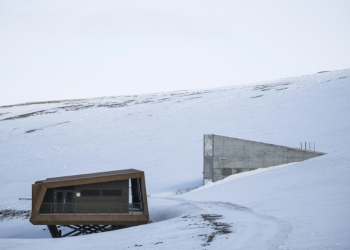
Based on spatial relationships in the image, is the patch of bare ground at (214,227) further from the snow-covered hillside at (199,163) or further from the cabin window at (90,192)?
the cabin window at (90,192)

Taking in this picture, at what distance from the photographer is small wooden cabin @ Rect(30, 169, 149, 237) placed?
24.5 meters

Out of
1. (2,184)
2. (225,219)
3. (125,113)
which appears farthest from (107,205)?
(125,113)

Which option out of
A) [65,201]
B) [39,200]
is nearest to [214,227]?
[65,201]

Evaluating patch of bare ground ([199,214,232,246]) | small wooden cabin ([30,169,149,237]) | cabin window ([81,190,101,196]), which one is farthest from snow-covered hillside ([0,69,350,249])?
cabin window ([81,190,101,196])

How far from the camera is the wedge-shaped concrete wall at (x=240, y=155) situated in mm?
38062

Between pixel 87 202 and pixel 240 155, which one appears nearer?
pixel 87 202

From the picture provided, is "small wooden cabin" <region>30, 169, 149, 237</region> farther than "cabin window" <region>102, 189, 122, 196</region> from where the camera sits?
No

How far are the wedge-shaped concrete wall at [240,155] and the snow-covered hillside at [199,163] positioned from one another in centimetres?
120

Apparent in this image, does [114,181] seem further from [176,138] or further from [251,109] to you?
[251,109]

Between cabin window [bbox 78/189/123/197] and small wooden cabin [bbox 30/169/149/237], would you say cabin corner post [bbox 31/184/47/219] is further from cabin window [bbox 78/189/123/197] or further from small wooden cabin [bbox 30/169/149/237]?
cabin window [bbox 78/189/123/197]

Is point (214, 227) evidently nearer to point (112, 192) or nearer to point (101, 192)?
point (112, 192)

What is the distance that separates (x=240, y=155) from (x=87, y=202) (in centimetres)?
1726

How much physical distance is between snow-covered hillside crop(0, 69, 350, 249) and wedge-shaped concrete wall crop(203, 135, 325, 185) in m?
1.20

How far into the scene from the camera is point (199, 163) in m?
51.1
